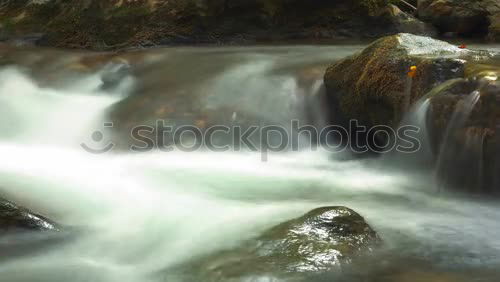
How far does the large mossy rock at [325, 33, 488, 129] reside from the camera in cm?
555

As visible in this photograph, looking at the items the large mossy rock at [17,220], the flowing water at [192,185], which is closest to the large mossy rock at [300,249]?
the flowing water at [192,185]

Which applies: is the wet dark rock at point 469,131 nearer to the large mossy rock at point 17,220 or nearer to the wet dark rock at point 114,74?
the large mossy rock at point 17,220

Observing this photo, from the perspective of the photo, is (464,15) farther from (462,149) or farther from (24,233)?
(24,233)

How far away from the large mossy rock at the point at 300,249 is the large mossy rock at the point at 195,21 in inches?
292

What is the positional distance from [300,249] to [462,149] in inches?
86.9

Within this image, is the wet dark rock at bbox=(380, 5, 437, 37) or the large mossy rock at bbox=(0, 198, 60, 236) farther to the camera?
the wet dark rock at bbox=(380, 5, 437, 37)

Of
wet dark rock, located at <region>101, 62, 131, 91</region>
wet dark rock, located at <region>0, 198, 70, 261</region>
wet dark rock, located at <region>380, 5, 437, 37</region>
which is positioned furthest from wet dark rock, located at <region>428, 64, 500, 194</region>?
wet dark rock, located at <region>380, 5, 437, 37</region>

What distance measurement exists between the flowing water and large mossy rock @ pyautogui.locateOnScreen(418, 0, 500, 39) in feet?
11.4

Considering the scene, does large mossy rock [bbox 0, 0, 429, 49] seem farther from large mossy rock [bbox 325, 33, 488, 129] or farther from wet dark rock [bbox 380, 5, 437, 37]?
large mossy rock [bbox 325, 33, 488, 129]

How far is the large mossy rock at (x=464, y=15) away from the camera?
37.3ft

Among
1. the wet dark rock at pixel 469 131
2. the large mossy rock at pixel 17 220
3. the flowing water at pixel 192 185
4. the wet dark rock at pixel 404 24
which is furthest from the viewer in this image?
the wet dark rock at pixel 404 24

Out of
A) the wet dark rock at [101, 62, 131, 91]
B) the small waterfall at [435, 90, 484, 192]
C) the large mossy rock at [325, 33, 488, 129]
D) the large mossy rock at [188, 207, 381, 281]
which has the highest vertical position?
the wet dark rock at [101, 62, 131, 91]

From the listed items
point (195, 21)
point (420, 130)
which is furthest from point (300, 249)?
point (195, 21)

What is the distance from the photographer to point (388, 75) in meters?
5.88
